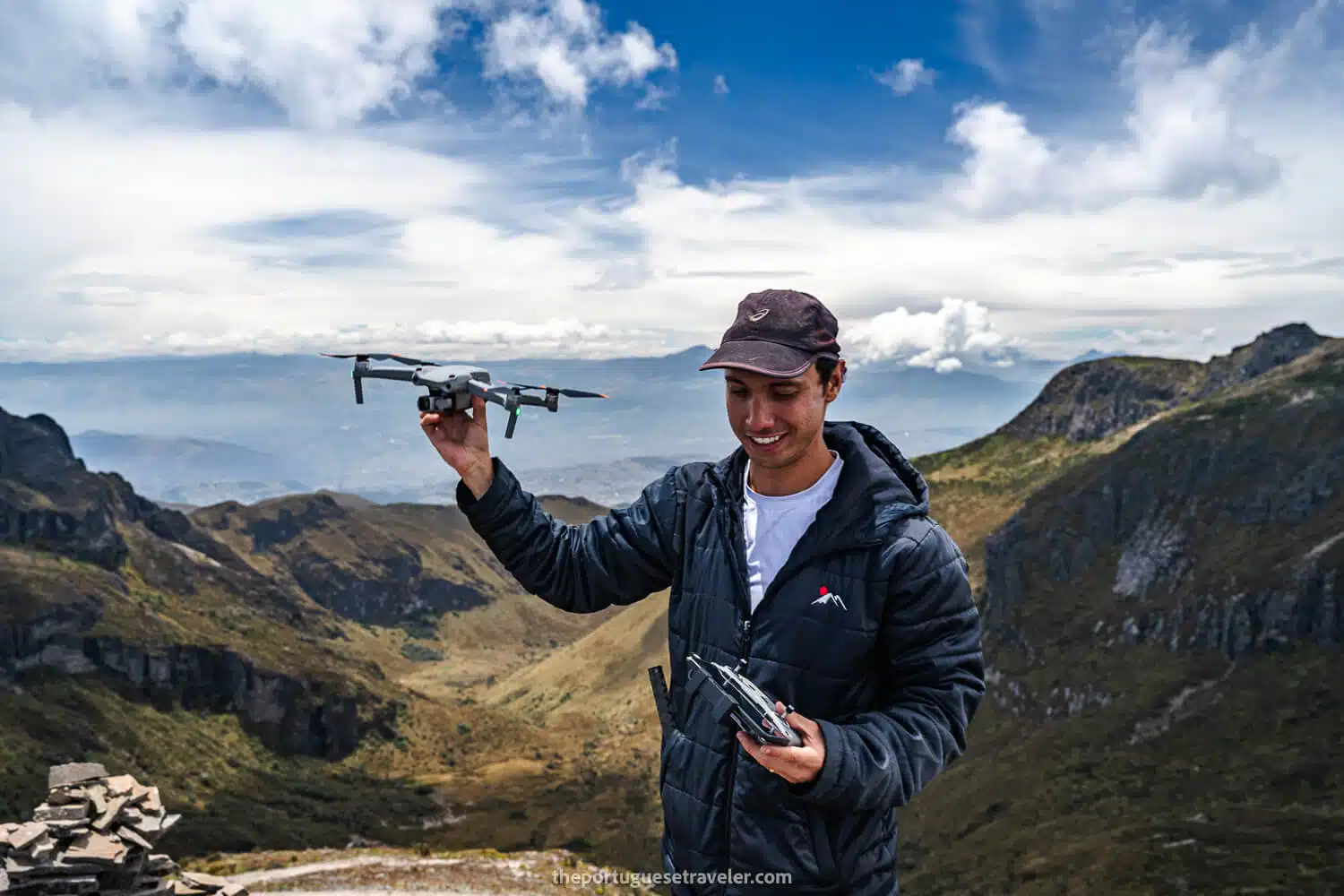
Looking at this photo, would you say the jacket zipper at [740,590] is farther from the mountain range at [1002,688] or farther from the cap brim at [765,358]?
the mountain range at [1002,688]

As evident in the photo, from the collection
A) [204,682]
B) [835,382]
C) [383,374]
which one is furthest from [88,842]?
[204,682]

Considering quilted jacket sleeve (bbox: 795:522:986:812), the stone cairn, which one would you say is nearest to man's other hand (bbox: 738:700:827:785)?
quilted jacket sleeve (bbox: 795:522:986:812)

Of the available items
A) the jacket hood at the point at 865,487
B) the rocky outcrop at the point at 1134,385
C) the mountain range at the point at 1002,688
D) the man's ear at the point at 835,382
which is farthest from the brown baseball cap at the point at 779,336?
the rocky outcrop at the point at 1134,385

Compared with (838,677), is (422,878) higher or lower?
lower

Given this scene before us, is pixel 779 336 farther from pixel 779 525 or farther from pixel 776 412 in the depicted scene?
pixel 779 525

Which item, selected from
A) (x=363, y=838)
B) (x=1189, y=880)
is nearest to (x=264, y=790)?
(x=363, y=838)

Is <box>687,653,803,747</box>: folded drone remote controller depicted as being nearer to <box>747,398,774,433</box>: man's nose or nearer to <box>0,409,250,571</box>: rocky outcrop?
<box>747,398,774,433</box>: man's nose
